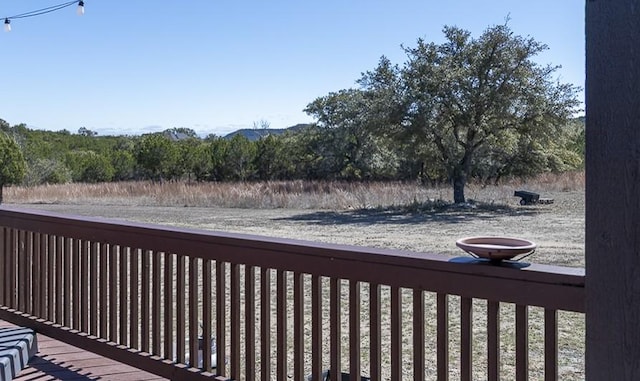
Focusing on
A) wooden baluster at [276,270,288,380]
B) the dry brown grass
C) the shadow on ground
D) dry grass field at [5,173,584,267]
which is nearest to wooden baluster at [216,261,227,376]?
wooden baluster at [276,270,288,380]

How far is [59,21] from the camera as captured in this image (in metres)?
9.10

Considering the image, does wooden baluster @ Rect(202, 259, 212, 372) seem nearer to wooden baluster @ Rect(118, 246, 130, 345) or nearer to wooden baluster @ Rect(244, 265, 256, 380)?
wooden baluster @ Rect(244, 265, 256, 380)

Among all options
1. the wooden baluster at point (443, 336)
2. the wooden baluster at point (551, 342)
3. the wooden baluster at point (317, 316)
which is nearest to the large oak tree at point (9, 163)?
the wooden baluster at point (317, 316)

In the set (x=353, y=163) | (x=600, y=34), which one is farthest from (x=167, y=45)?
(x=600, y=34)

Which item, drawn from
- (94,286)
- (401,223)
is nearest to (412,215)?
(401,223)

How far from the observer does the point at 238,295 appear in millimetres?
2445

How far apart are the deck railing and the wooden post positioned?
26cm

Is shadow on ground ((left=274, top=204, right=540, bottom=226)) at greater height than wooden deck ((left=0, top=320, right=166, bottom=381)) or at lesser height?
lesser

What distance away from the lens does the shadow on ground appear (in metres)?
15.1

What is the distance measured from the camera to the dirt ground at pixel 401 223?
1050 centimetres

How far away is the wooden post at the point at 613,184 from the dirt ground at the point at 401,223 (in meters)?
7.28

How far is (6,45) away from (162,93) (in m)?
16.1

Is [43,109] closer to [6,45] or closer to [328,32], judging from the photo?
[328,32]

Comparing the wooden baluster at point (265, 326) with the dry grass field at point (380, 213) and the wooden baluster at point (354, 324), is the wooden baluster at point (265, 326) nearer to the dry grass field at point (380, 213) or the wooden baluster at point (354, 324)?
the wooden baluster at point (354, 324)
